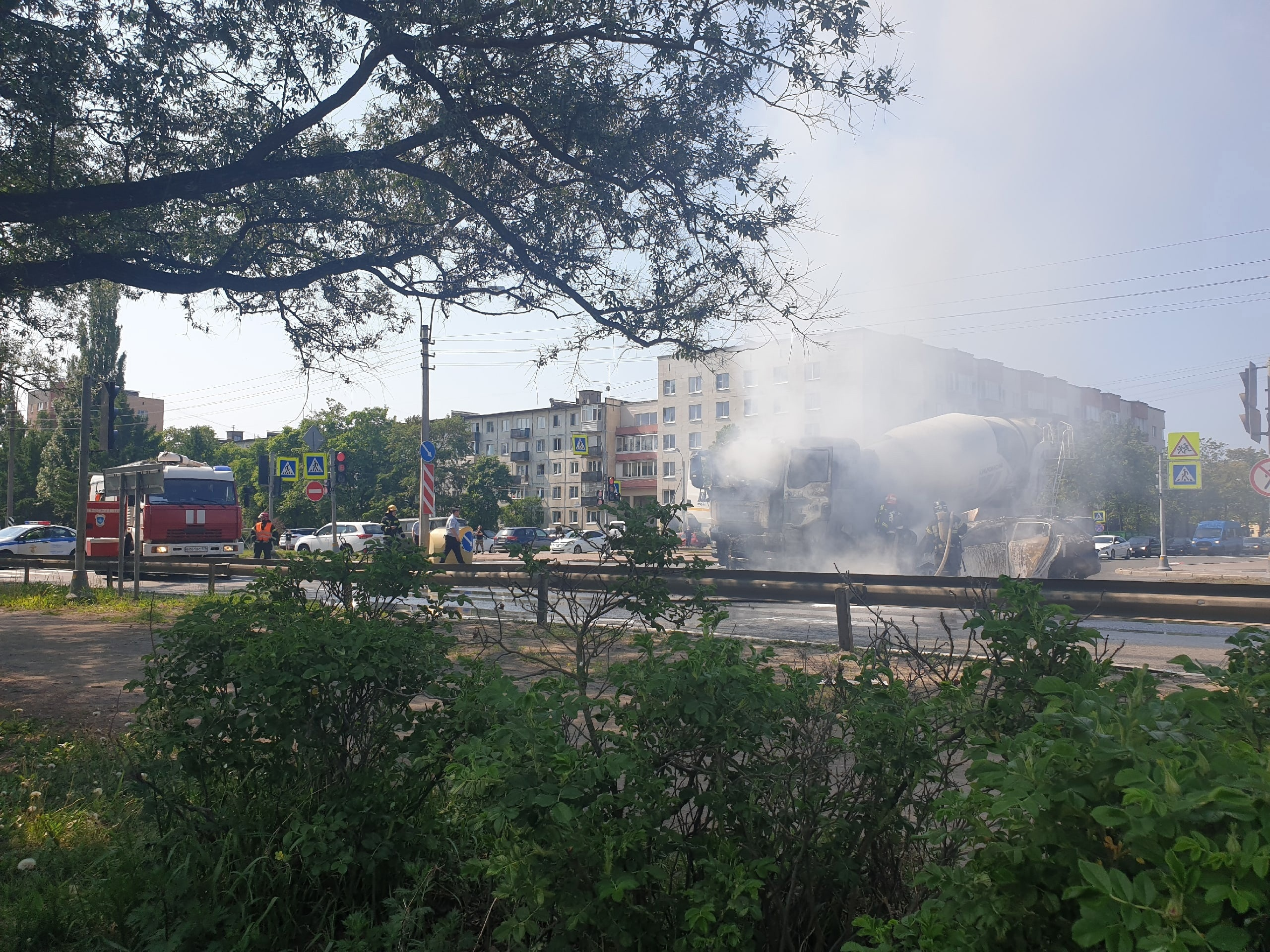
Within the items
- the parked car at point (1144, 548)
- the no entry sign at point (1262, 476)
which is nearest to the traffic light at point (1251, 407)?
the no entry sign at point (1262, 476)

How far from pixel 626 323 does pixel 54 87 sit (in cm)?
584

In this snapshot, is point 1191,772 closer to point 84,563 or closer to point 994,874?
point 994,874

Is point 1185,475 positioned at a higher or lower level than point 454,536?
higher

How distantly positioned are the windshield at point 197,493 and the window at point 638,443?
6086cm

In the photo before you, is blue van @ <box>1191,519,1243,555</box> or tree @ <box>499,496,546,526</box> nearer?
blue van @ <box>1191,519,1243,555</box>

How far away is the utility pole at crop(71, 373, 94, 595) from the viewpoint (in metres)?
16.7

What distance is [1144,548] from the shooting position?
53.5 metres

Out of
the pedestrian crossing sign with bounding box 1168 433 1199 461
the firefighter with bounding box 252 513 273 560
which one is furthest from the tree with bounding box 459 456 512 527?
the pedestrian crossing sign with bounding box 1168 433 1199 461

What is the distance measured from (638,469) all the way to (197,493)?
63.9m

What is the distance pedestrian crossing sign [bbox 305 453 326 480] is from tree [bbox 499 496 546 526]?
50.1 metres

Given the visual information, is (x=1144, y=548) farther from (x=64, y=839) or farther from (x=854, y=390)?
(x=64, y=839)

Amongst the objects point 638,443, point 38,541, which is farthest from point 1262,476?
point 638,443

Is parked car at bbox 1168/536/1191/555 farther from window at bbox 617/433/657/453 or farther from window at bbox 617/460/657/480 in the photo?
window at bbox 617/433/657/453

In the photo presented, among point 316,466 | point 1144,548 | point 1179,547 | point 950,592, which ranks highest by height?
point 316,466
